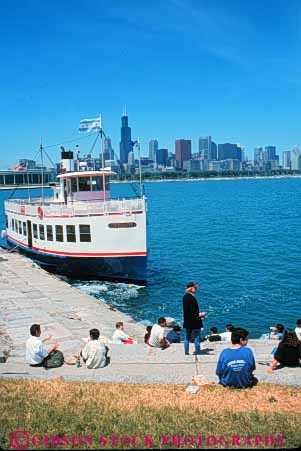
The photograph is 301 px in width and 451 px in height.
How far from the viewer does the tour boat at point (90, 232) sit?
28859mm

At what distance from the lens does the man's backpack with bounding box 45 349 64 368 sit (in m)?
11.5

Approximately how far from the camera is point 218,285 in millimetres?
30953

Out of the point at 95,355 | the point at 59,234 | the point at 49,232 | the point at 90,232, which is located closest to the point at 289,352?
the point at 95,355

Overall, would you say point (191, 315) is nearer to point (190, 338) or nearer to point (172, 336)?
point (190, 338)

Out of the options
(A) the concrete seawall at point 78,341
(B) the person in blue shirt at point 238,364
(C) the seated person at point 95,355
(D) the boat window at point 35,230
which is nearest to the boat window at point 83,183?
(D) the boat window at point 35,230

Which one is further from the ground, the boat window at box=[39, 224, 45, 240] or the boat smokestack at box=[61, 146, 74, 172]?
the boat smokestack at box=[61, 146, 74, 172]

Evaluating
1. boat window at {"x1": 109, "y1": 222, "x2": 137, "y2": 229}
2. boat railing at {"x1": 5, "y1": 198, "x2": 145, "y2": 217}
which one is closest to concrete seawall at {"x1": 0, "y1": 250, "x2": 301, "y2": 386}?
boat railing at {"x1": 5, "y1": 198, "x2": 145, "y2": 217}

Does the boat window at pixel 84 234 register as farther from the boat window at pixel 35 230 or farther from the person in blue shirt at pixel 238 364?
the person in blue shirt at pixel 238 364

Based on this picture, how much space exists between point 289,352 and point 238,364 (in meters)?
1.61

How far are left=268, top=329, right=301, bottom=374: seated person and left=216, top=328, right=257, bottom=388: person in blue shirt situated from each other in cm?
110

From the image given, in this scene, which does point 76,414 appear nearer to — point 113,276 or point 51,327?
point 51,327

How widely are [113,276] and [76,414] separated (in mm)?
21954

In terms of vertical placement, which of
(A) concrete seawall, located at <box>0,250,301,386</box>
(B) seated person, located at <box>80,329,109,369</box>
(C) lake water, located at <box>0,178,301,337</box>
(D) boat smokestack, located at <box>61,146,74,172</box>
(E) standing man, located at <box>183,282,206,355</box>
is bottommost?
(C) lake water, located at <box>0,178,301,337</box>

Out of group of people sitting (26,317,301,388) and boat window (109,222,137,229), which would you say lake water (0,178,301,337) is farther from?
group of people sitting (26,317,301,388)
